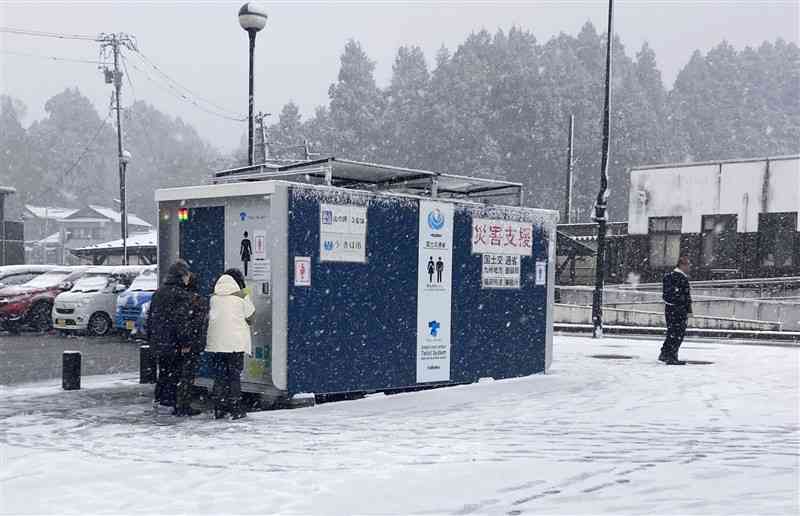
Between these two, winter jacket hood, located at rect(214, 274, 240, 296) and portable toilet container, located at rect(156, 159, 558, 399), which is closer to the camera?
winter jacket hood, located at rect(214, 274, 240, 296)

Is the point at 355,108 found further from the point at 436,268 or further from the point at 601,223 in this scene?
the point at 436,268

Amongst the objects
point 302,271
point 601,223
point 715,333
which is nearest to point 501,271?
point 302,271

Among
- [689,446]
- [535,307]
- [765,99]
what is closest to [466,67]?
[765,99]

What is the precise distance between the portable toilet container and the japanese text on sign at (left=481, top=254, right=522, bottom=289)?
22 mm

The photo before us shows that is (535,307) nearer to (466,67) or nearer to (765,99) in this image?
(466,67)

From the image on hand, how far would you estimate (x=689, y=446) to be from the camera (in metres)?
8.00

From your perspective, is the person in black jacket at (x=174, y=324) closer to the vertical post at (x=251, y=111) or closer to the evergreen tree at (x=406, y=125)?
the vertical post at (x=251, y=111)

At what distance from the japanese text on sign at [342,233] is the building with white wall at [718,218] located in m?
26.4

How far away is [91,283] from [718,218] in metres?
24.0

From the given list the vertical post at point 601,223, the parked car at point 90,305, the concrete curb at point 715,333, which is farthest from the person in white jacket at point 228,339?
the concrete curb at point 715,333

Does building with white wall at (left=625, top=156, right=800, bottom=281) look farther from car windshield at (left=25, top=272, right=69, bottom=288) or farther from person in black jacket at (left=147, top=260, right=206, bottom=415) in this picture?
person in black jacket at (left=147, top=260, right=206, bottom=415)

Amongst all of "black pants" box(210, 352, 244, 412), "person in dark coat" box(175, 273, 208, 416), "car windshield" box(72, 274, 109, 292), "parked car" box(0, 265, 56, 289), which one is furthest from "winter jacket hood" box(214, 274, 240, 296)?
"parked car" box(0, 265, 56, 289)

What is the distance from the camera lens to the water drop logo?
11.5m

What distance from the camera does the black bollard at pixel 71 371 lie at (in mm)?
11656
